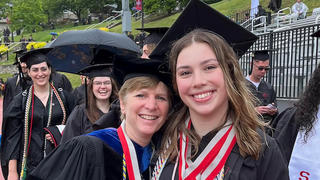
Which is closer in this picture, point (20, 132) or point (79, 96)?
point (20, 132)

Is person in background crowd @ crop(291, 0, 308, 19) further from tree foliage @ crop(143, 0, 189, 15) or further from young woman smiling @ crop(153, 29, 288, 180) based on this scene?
tree foliage @ crop(143, 0, 189, 15)

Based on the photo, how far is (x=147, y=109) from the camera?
230 cm

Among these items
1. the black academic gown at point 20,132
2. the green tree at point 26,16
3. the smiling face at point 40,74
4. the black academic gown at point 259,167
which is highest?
the green tree at point 26,16

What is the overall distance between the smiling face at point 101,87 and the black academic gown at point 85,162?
1.77 m

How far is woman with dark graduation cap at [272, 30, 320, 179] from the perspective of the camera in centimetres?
279

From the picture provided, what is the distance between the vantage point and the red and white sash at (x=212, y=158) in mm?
Answer: 1923

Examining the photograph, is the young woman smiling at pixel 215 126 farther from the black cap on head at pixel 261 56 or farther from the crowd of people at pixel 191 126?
the black cap on head at pixel 261 56

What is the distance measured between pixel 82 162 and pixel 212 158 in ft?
2.82

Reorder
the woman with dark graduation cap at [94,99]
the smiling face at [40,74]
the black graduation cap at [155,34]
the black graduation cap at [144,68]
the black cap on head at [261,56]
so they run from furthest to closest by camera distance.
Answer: the black cap on head at [261,56], the smiling face at [40,74], the black graduation cap at [155,34], the woman with dark graduation cap at [94,99], the black graduation cap at [144,68]

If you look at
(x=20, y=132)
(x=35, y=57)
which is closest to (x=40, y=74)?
(x=35, y=57)

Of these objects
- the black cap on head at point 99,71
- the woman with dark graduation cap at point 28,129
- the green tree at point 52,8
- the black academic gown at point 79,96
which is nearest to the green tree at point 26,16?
the green tree at point 52,8

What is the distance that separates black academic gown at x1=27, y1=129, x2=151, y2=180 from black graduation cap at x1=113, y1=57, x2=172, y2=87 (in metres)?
0.55

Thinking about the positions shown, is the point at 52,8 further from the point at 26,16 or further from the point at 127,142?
the point at 127,142

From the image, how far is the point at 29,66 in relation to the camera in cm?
468
